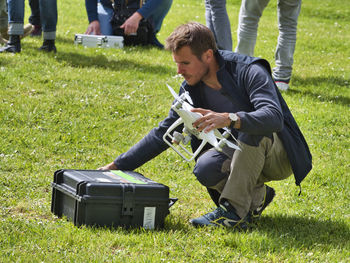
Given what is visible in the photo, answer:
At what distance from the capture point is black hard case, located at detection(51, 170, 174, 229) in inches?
143

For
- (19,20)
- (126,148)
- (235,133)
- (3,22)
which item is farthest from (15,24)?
(235,133)

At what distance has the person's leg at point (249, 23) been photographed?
7285 mm

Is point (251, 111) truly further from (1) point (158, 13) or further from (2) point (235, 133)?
(1) point (158, 13)

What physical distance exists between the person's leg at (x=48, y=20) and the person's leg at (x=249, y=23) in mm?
2553

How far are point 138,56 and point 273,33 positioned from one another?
3741 millimetres

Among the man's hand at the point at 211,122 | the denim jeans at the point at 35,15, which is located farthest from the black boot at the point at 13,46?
the man's hand at the point at 211,122

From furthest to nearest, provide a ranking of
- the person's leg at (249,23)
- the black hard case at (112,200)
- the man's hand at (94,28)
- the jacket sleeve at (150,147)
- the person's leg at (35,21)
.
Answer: the person's leg at (35,21) < the man's hand at (94,28) < the person's leg at (249,23) < the jacket sleeve at (150,147) < the black hard case at (112,200)

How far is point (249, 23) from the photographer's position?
7324mm

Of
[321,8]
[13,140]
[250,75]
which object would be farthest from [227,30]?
[321,8]

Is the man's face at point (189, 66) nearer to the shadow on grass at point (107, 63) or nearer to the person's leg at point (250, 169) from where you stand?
the person's leg at point (250, 169)

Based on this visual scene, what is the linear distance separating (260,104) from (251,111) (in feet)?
0.89

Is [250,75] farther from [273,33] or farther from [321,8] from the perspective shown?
[321,8]

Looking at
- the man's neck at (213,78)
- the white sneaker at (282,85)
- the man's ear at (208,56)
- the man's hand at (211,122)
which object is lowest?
the white sneaker at (282,85)

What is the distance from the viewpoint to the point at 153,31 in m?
9.55
